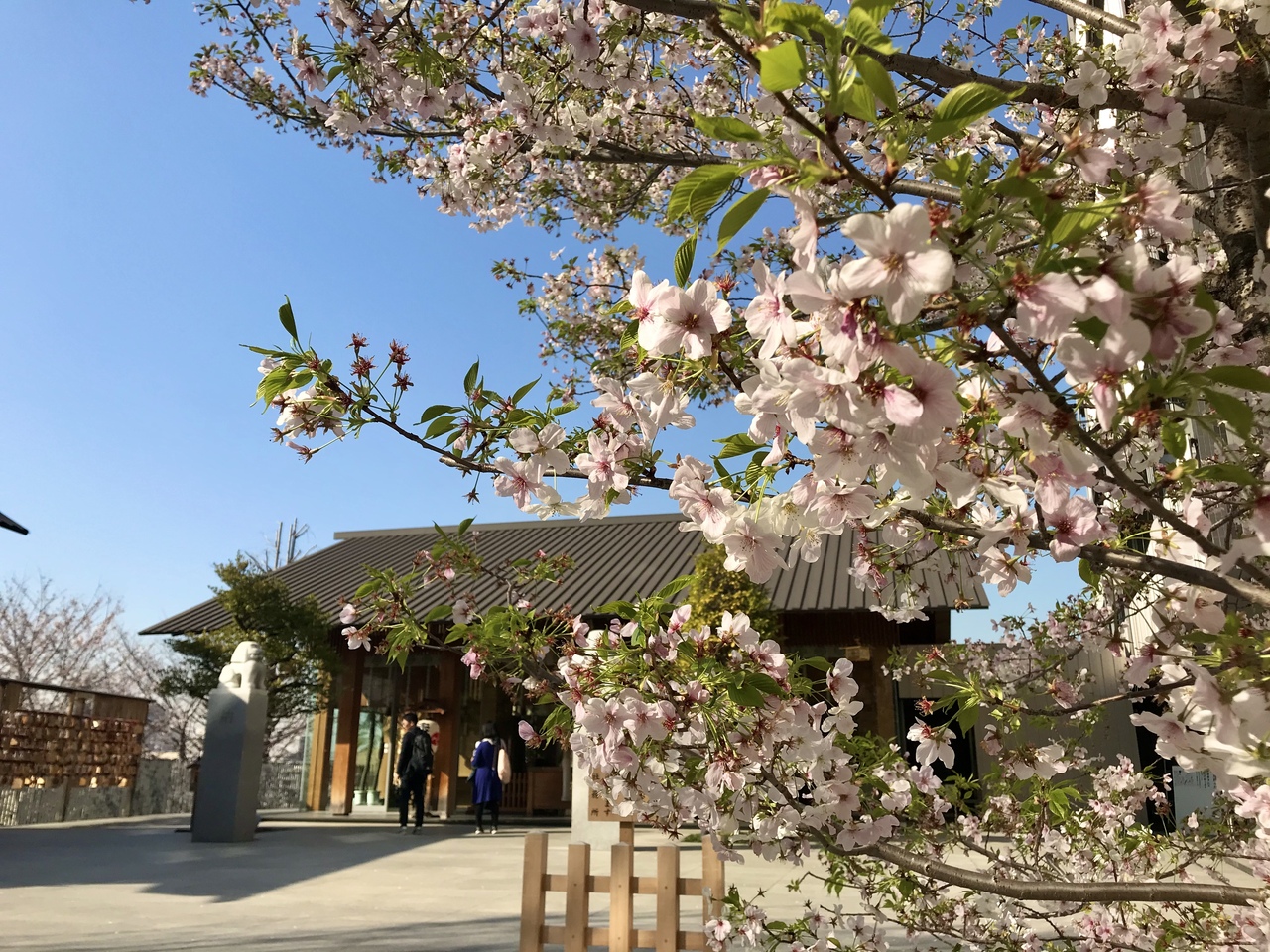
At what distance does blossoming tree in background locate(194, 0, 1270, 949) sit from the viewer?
0.89 m

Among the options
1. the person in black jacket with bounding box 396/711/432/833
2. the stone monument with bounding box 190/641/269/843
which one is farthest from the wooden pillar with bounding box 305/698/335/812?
the stone monument with bounding box 190/641/269/843

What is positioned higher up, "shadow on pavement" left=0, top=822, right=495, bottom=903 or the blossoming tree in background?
the blossoming tree in background

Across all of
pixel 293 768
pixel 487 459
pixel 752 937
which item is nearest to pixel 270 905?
pixel 752 937

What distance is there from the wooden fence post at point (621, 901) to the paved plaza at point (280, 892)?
1430 mm

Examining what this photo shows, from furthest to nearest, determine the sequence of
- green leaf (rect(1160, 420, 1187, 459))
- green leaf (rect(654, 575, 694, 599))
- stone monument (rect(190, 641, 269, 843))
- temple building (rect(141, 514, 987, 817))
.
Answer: temple building (rect(141, 514, 987, 817))
stone monument (rect(190, 641, 269, 843))
green leaf (rect(654, 575, 694, 599))
green leaf (rect(1160, 420, 1187, 459))

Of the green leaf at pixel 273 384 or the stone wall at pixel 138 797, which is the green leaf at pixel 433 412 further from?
the stone wall at pixel 138 797

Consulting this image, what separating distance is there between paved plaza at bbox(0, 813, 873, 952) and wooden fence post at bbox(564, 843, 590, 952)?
55.4 inches

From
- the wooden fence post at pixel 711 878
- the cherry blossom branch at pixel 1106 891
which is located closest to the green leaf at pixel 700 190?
the cherry blossom branch at pixel 1106 891

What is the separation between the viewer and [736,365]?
1413mm

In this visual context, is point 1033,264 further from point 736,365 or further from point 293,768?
point 293,768

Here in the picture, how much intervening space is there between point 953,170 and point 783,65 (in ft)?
0.68

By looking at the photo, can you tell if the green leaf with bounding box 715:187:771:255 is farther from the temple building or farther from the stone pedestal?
the temple building

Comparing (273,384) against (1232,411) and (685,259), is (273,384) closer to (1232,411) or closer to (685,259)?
(685,259)

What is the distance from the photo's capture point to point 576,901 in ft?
11.7
